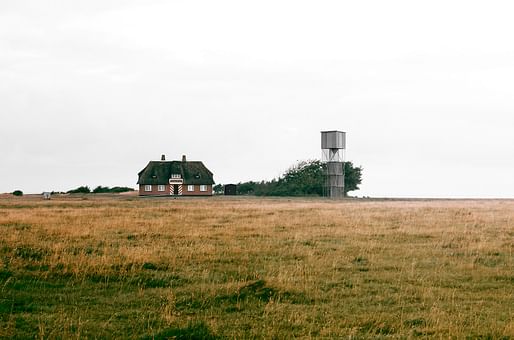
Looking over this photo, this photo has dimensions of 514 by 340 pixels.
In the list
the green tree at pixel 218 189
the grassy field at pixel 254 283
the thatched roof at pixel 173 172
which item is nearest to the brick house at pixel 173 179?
the thatched roof at pixel 173 172

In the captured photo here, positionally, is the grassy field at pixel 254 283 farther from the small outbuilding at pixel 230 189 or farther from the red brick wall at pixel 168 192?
the small outbuilding at pixel 230 189

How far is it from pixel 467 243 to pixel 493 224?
30.0 feet

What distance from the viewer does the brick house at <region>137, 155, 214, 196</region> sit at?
103 meters

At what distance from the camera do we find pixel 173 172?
4136 inches

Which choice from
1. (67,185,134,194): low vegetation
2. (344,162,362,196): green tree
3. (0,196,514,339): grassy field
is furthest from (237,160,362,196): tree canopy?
(0,196,514,339): grassy field

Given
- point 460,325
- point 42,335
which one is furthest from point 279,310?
point 42,335

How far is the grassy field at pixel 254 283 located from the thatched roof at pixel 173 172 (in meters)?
76.3

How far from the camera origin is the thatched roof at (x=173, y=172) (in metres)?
104

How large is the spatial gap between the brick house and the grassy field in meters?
75.9

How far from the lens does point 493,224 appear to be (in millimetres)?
31078

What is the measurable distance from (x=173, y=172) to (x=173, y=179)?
1.39m

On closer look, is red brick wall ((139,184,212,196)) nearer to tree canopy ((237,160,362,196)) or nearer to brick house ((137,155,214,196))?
brick house ((137,155,214,196))

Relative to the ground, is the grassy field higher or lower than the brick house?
lower

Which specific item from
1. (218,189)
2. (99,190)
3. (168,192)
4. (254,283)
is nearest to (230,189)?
(168,192)
